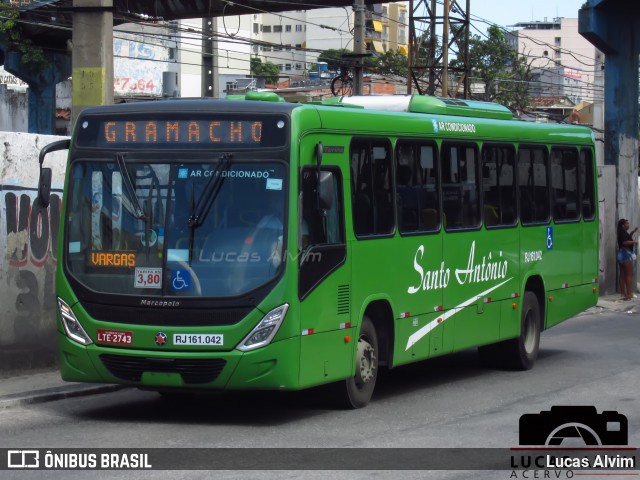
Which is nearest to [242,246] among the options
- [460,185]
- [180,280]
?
[180,280]

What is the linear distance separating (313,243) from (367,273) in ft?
3.54

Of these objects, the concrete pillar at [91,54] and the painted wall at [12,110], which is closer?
the concrete pillar at [91,54]

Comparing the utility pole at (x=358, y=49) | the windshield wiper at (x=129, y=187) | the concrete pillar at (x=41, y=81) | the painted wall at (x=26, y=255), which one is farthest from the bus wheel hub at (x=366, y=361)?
the concrete pillar at (x=41, y=81)

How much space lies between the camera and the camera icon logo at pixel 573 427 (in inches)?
380

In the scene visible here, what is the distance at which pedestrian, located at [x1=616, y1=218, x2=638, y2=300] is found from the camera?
26422 mm

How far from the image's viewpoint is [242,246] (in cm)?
1006

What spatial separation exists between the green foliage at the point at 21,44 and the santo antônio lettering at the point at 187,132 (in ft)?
57.7

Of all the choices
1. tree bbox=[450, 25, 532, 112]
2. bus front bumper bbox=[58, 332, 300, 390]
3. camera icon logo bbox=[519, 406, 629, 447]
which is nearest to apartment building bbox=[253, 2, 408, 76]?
tree bbox=[450, 25, 532, 112]

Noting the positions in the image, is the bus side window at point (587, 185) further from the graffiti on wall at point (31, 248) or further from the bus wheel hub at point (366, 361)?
the graffiti on wall at point (31, 248)

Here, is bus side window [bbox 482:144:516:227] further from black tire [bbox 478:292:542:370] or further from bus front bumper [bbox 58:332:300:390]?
bus front bumper [bbox 58:332:300:390]

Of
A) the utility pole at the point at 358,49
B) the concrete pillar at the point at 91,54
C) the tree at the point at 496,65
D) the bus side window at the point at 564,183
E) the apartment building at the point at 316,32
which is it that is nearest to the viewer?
the concrete pillar at the point at 91,54

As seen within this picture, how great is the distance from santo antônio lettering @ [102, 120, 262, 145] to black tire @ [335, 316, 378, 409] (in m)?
2.34

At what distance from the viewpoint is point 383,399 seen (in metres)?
12.2

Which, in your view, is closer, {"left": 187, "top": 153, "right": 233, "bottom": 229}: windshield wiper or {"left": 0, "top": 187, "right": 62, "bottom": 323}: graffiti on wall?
{"left": 187, "top": 153, "right": 233, "bottom": 229}: windshield wiper
